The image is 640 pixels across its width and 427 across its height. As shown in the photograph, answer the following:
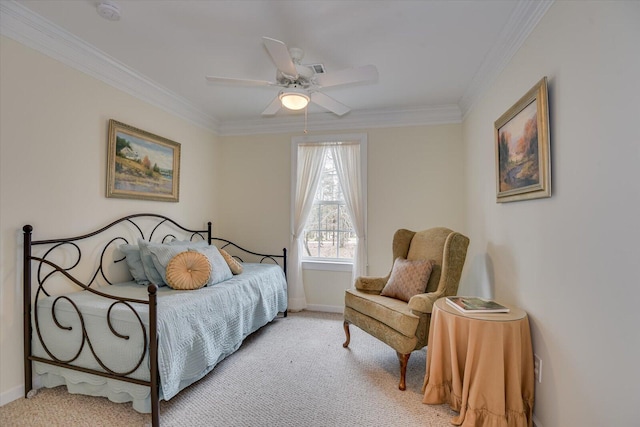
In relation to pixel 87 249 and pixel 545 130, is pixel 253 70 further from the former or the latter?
pixel 545 130

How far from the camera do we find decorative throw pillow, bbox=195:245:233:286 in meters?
2.68

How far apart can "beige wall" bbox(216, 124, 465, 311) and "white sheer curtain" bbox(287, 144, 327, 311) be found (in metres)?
0.12

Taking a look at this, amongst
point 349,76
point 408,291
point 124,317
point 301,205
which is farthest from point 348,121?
point 124,317

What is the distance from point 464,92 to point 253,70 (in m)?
2.14

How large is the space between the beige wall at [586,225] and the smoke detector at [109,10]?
2535 mm

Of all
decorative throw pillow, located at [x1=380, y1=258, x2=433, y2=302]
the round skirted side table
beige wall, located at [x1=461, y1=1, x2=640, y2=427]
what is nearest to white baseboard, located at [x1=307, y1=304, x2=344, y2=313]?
decorative throw pillow, located at [x1=380, y1=258, x2=433, y2=302]

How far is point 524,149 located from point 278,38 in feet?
6.02

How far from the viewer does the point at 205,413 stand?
1.92m

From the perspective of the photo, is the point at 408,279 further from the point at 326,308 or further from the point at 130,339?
the point at 130,339

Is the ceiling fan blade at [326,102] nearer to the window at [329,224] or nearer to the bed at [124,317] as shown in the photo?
the window at [329,224]

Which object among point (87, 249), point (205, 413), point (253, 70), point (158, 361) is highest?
point (253, 70)

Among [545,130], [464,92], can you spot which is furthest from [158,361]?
[464,92]

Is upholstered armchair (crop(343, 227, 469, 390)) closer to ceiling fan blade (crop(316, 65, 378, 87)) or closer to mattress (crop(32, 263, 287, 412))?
mattress (crop(32, 263, 287, 412))

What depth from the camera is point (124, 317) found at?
6.07 feet
